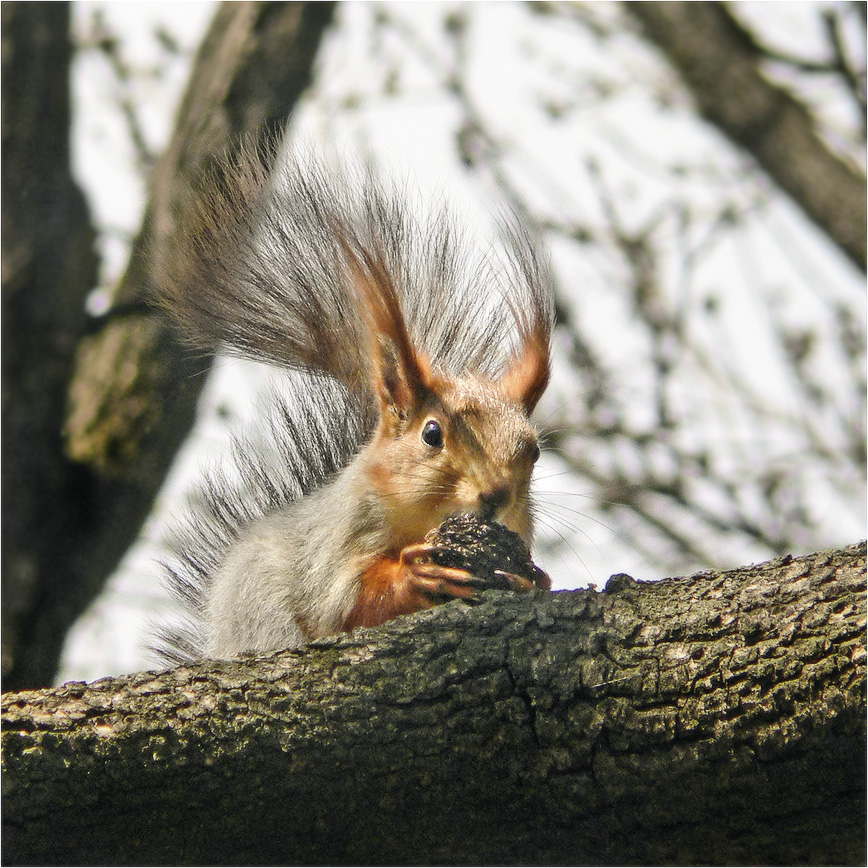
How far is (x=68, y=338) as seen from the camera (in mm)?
3225

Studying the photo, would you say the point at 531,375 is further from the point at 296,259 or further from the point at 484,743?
the point at 484,743

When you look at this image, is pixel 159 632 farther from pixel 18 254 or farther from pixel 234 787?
pixel 234 787

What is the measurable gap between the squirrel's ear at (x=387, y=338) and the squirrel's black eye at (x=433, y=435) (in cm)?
10

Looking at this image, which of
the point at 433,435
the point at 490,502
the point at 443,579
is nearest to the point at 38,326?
the point at 433,435

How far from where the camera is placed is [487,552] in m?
1.98

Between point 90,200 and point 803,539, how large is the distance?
324cm

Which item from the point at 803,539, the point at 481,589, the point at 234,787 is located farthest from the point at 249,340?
→ the point at 803,539

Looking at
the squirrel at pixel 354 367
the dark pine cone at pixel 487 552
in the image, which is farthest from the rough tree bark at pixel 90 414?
the dark pine cone at pixel 487 552

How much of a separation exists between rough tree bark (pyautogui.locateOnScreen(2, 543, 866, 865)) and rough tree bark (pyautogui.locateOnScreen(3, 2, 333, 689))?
4.67ft

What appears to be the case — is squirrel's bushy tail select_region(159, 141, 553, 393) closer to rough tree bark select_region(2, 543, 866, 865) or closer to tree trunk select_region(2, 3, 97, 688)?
tree trunk select_region(2, 3, 97, 688)

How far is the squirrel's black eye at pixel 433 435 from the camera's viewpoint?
8.44 feet

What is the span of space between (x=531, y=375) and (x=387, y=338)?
456mm

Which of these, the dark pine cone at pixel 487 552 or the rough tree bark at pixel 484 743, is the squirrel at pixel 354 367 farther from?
the rough tree bark at pixel 484 743

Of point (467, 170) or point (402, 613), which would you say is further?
point (467, 170)
